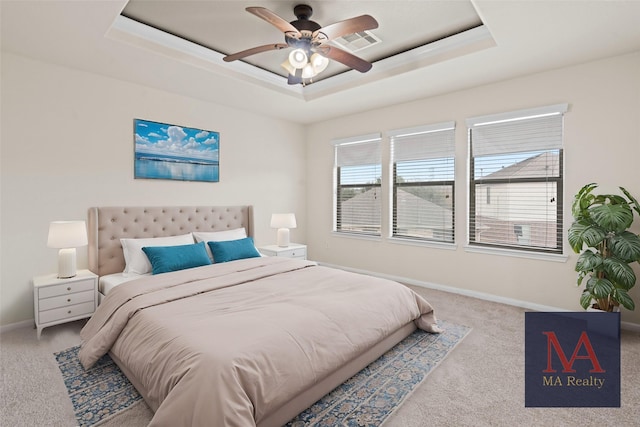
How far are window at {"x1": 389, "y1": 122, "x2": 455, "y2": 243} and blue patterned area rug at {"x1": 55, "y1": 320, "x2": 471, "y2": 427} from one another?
80.1 inches

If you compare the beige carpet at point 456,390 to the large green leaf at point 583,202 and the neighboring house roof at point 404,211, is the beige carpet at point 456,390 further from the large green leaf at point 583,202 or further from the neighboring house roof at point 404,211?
A: the neighboring house roof at point 404,211

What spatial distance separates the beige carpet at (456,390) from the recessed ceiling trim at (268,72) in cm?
268

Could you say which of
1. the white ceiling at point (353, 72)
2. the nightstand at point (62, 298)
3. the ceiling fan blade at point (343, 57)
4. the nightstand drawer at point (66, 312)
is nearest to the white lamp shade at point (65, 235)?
the nightstand at point (62, 298)

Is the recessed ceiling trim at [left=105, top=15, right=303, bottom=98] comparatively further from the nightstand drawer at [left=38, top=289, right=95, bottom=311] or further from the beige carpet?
the beige carpet

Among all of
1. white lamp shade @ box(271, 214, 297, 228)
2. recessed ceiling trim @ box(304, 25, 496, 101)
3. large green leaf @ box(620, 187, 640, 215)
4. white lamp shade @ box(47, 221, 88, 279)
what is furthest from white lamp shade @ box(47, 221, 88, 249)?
large green leaf @ box(620, 187, 640, 215)

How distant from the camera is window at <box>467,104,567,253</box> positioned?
3.52 m

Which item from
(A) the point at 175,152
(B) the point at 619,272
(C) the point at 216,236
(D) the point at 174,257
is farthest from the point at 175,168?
(B) the point at 619,272

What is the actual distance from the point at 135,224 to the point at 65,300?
105 cm

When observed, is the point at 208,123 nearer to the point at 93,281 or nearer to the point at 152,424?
the point at 93,281

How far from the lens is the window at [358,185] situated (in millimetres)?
5066

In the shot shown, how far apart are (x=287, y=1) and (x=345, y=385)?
116 inches

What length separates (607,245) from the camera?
9.47ft

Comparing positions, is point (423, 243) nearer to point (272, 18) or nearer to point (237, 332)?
point (237, 332)

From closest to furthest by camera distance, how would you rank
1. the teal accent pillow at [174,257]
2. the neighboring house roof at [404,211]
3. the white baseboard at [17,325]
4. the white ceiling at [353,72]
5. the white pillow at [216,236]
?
the white ceiling at [353,72] < the white baseboard at [17,325] < the teal accent pillow at [174,257] < the white pillow at [216,236] < the neighboring house roof at [404,211]
